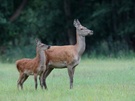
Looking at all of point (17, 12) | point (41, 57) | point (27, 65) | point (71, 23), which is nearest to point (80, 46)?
point (41, 57)

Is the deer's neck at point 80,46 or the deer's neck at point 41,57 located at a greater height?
the deer's neck at point 80,46

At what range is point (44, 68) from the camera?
572 inches

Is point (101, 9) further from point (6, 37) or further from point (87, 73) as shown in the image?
point (87, 73)

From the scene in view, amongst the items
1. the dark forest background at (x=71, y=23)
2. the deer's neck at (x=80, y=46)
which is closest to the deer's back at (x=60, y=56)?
the deer's neck at (x=80, y=46)

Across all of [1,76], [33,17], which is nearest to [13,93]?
[1,76]

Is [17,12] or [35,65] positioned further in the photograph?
[17,12]

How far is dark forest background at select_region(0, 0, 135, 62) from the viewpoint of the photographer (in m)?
33.4

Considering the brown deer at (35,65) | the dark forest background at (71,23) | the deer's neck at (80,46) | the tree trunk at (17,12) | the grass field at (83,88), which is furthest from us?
the tree trunk at (17,12)

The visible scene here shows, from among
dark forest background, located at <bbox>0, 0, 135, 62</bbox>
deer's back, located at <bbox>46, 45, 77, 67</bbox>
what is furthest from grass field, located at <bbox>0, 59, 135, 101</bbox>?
dark forest background, located at <bbox>0, 0, 135, 62</bbox>

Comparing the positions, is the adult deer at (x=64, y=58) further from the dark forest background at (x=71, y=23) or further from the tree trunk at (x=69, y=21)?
the tree trunk at (x=69, y=21)

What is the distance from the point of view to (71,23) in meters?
36.0

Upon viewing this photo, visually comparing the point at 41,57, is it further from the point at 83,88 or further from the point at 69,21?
the point at 69,21

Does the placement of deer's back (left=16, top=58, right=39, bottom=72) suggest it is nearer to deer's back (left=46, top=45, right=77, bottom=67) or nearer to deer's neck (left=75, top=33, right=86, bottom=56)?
deer's back (left=46, top=45, right=77, bottom=67)

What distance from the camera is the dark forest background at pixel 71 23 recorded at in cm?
3341
